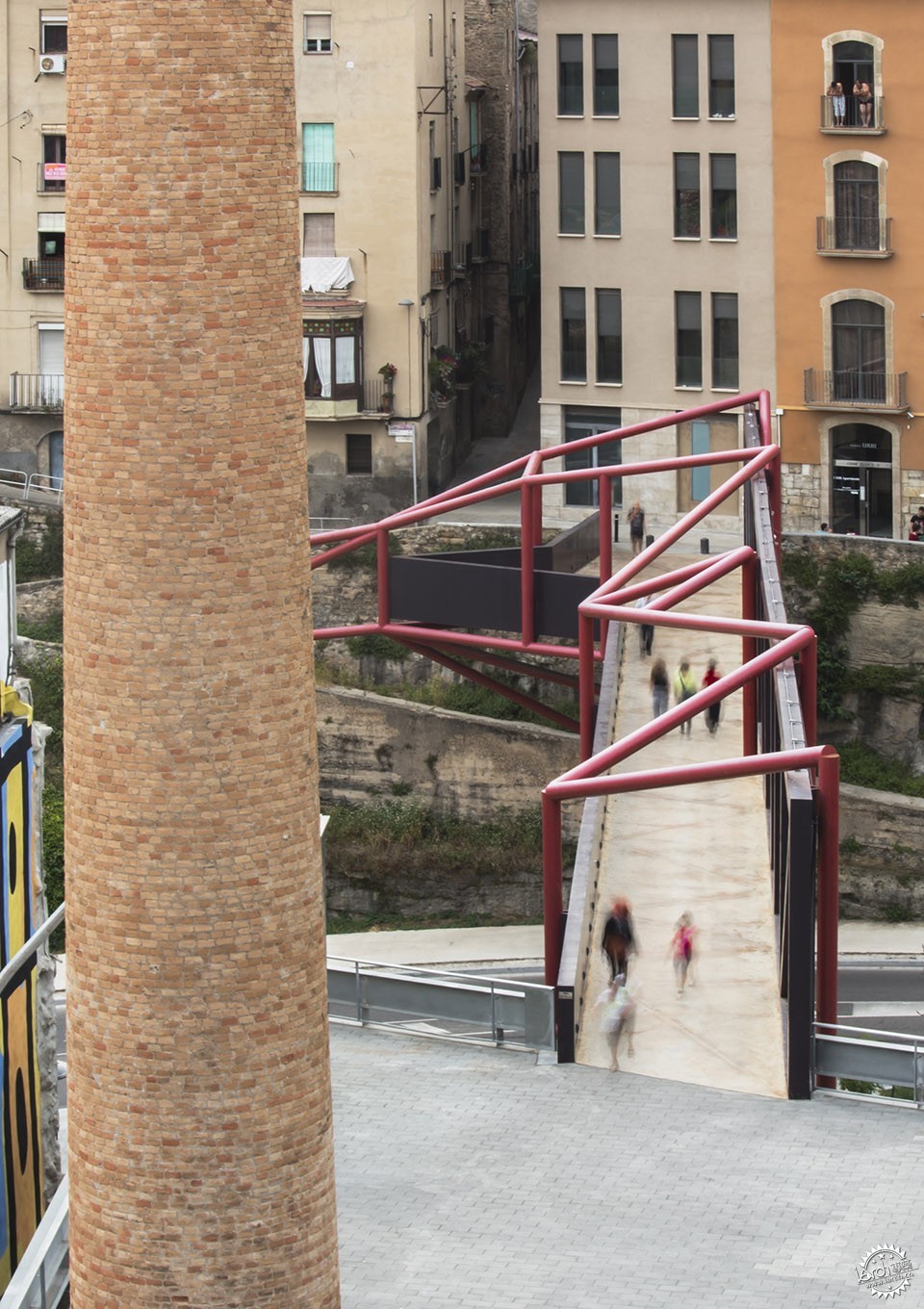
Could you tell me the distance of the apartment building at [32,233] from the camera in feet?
189

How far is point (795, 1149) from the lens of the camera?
66.7 feet

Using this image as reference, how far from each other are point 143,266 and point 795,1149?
382 inches

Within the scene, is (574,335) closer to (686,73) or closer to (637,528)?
(686,73)

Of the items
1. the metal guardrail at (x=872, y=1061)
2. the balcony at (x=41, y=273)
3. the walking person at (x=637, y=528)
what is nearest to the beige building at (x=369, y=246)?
the balcony at (x=41, y=273)

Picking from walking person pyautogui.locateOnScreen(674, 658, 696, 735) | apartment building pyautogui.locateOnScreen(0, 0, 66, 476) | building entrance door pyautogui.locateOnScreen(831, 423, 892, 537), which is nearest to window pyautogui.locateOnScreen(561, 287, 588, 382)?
building entrance door pyautogui.locateOnScreen(831, 423, 892, 537)

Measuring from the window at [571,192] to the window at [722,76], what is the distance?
3.63 meters

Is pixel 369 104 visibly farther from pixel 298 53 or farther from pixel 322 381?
pixel 322 381

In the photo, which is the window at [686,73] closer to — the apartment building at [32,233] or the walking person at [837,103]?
the walking person at [837,103]

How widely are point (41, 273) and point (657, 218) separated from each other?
14777 mm

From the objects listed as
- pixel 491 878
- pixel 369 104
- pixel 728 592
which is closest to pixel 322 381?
pixel 369 104

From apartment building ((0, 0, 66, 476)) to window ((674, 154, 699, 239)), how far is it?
14394mm

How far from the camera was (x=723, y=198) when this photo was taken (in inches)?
2260

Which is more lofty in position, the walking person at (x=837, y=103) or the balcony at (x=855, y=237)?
the walking person at (x=837, y=103)

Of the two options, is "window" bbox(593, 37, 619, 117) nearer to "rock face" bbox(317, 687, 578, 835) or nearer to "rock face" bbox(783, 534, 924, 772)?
"rock face" bbox(783, 534, 924, 772)
